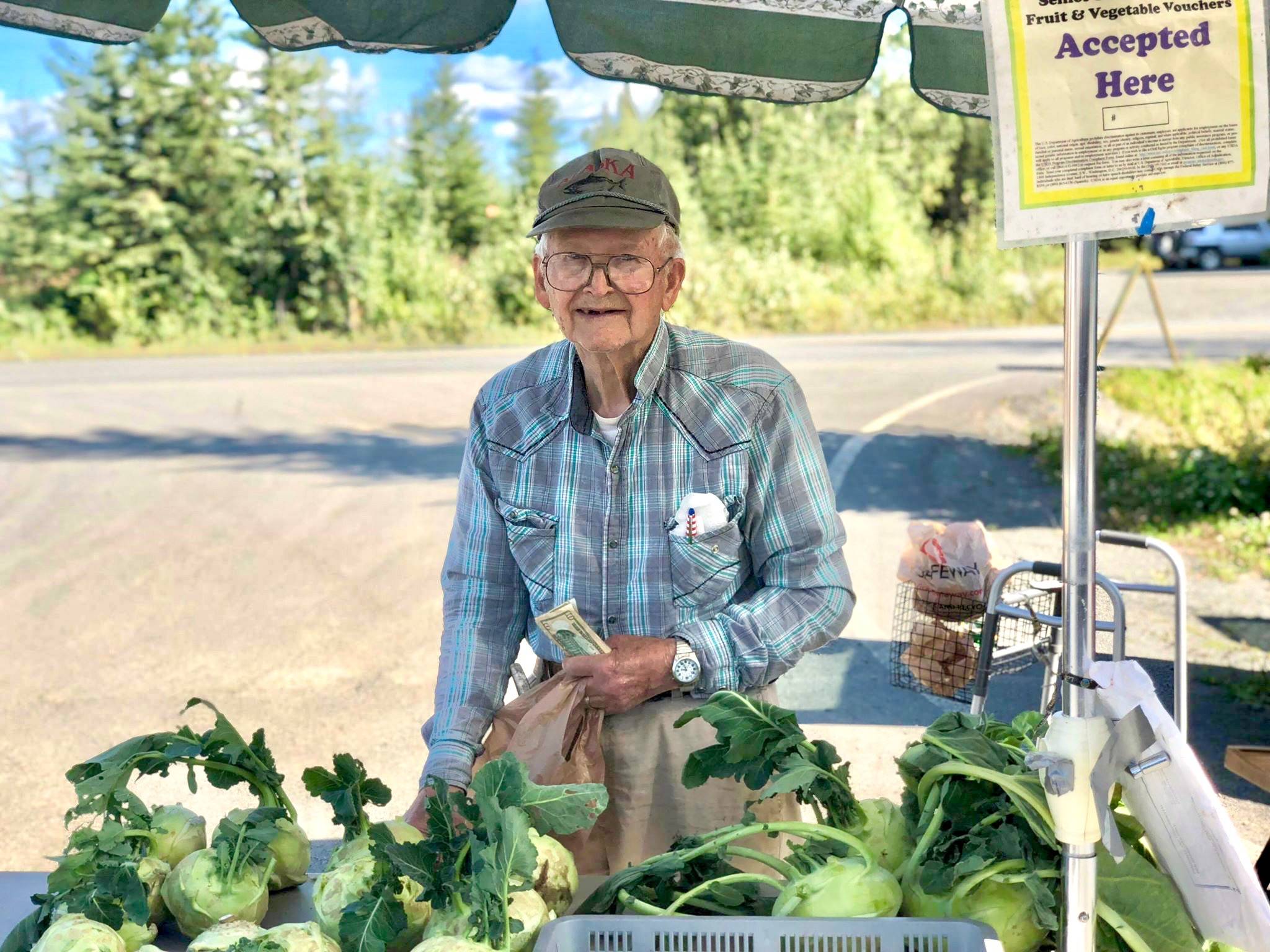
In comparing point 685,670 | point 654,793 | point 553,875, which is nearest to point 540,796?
point 553,875

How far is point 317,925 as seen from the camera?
1.60 metres

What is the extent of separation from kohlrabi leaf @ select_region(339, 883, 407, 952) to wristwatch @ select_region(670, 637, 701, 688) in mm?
826

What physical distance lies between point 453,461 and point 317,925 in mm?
10460

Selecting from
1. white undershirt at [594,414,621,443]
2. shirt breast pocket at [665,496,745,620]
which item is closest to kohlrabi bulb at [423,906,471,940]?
shirt breast pocket at [665,496,745,620]

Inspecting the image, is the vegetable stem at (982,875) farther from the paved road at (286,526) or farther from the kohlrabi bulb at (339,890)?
the paved road at (286,526)

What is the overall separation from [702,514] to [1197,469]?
8.78m

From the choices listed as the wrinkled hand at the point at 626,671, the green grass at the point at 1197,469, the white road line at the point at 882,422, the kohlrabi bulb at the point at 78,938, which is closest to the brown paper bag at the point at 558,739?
the wrinkled hand at the point at 626,671

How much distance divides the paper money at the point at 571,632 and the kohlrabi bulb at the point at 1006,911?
832 millimetres

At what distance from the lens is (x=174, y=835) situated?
6.04ft

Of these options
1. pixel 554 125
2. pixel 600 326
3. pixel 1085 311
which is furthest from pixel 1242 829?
pixel 554 125

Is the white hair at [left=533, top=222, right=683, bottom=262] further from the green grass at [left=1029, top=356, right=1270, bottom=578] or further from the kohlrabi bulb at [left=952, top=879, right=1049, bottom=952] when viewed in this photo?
the green grass at [left=1029, top=356, right=1270, bottom=578]

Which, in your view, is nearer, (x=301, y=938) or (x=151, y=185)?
(x=301, y=938)

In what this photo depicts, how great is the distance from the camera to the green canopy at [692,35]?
248 cm

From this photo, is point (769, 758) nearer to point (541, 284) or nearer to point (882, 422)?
point (541, 284)
